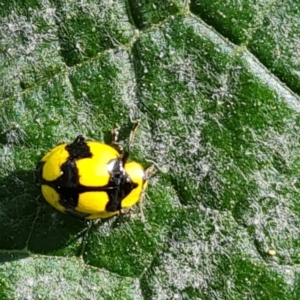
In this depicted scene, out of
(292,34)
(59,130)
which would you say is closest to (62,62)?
(59,130)

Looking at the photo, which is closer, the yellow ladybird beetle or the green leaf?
the yellow ladybird beetle

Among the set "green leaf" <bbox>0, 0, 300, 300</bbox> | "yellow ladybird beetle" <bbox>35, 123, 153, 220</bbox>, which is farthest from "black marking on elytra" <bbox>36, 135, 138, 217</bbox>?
"green leaf" <bbox>0, 0, 300, 300</bbox>

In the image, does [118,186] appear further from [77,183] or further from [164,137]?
[164,137]

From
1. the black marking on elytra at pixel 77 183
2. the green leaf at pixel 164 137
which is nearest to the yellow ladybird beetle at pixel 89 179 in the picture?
the black marking on elytra at pixel 77 183

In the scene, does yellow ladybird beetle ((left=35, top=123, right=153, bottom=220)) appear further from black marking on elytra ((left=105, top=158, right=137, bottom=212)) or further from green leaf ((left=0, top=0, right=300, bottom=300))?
green leaf ((left=0, top=0, right=300, bottom=300))

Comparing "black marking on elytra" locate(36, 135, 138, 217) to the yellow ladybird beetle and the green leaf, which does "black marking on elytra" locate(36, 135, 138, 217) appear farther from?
the green leaf

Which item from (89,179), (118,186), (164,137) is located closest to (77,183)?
(89,179)

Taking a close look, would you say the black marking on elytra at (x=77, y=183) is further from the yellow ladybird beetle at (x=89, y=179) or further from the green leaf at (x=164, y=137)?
the green leaf at (x=164, y=137)

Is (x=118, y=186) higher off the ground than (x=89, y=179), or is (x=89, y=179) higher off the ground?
(x=89, y=179)
